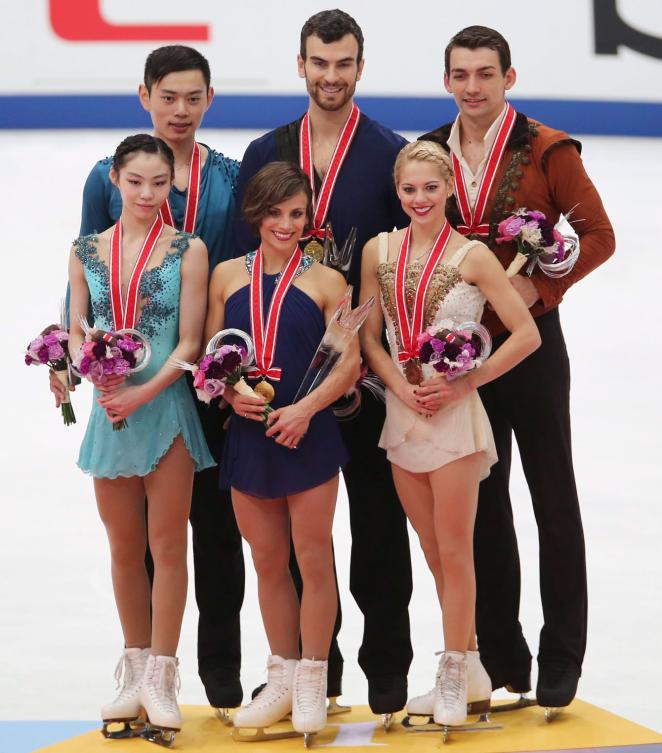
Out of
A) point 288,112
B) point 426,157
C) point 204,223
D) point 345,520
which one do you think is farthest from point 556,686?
point 288,112

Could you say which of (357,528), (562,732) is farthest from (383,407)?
(562,732)

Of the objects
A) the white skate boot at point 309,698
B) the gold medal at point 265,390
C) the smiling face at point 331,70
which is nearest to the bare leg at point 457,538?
the white skate boot at point 309,698

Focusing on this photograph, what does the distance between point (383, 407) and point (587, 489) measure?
2.31 meters

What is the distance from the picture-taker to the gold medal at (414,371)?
139 inches

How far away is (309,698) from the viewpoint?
11.5ft

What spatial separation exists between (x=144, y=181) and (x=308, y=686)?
1.32 metres

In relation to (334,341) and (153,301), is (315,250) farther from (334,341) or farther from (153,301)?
(153,301)

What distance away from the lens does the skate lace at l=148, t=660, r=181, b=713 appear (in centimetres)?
354

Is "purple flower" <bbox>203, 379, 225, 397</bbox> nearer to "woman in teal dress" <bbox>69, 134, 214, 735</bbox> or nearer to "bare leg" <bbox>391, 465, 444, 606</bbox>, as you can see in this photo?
"woman in teal dress" <bbox>69, 134, 214, 735</bbox>

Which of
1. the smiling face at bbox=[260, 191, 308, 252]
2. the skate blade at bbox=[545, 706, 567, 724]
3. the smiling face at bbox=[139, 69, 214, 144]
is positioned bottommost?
the skate blade at bbox=[545, 706, 567, 724]

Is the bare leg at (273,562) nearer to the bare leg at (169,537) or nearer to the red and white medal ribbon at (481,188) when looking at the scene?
the bare leg at (169,537)

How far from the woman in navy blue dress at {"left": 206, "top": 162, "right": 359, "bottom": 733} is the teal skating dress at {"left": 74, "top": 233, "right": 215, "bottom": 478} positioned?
0.11 meters

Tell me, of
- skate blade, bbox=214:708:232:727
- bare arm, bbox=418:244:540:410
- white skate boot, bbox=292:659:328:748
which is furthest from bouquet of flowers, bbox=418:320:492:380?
skate blade, bbox=214:708:232:727

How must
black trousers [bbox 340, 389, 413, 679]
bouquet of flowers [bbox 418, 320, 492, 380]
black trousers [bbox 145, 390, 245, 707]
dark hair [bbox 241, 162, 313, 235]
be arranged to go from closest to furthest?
bouquet of flowers [bbox 418, 320, 492, 380] < dark hair [bbox 241, 162, 313, 235] < black trousers [bbox 340, 389, 413, 679] < black trousers [bbox 145, 390, 245, 707]
